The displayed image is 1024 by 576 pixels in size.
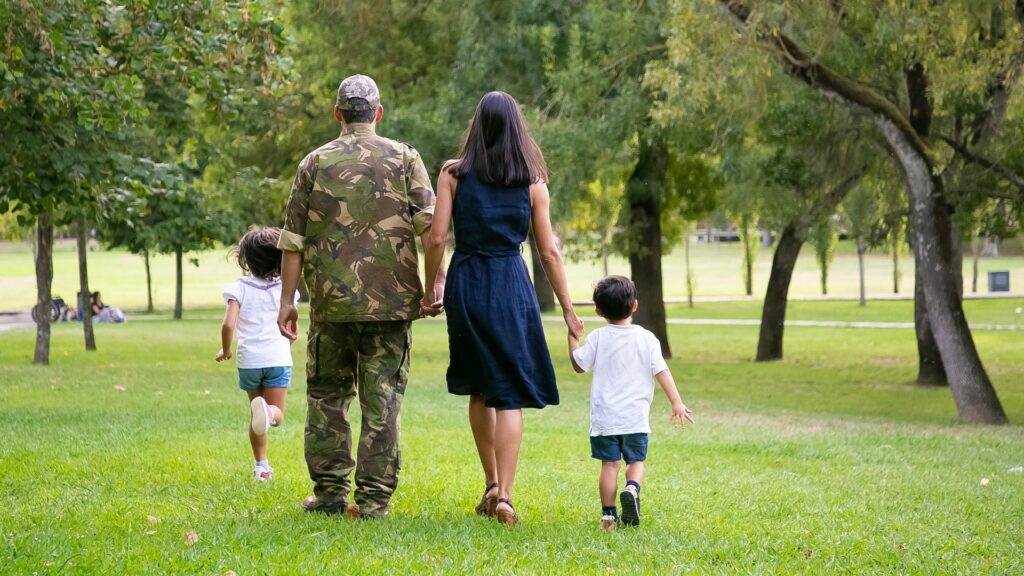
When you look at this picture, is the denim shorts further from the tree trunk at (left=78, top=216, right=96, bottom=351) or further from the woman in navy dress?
the tree trunk at (left=78, top=216, right=96, bottom=351)

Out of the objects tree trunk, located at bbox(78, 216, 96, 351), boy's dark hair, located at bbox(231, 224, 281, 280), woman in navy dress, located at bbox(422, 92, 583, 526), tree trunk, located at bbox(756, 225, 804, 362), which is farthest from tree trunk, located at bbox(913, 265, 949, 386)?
woman in navy dress, located at bbox(422, 92, 583, 526)

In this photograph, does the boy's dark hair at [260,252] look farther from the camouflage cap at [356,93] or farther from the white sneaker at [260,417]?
the camouflage cap at [356,93]

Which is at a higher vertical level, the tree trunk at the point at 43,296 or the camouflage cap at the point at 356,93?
the camouflage cap at the point at 356,93

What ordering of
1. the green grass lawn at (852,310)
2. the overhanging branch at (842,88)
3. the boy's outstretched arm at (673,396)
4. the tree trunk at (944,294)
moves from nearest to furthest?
the boy's outstretched arm at (673,396)
the overhanging branch at (842,88)
the tree trunk at (944,294)
the green grass lawn at (852,310)

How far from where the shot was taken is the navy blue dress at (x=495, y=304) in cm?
615

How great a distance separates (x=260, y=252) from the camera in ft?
24.6

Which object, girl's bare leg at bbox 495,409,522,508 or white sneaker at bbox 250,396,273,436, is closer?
girl's bare leg at bbox 495,409,522,508

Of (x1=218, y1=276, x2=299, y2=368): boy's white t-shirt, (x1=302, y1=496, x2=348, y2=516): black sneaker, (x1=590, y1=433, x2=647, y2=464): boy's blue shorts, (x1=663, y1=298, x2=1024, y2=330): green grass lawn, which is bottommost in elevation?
(x1=663, y1=298, x2=1024, y2=330): green grass lawn

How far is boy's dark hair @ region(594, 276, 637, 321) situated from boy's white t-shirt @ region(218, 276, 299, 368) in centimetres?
225

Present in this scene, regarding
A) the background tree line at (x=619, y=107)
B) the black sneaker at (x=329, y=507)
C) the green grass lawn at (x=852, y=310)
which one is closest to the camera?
the black sneaker at (x=329, y=507)

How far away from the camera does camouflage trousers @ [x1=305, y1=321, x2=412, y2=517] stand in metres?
6.22

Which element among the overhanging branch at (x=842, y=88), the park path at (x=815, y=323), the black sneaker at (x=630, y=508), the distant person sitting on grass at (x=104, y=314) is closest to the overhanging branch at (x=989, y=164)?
the overhanging branch at (x=842, y=88)

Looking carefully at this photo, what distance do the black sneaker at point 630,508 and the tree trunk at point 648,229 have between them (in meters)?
18.6

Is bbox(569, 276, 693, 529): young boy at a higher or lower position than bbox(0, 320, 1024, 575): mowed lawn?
higher
